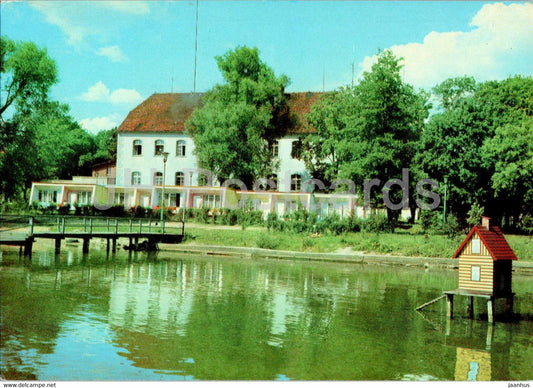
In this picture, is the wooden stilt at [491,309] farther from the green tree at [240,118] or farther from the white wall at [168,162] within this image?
the white wall at [168,162]

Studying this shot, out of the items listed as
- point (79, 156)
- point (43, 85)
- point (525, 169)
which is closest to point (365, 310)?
point (525, 169)

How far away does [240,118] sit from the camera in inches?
1516

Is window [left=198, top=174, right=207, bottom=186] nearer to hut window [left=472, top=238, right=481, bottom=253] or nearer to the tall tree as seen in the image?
the tall tree

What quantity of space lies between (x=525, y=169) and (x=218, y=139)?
18.7 m

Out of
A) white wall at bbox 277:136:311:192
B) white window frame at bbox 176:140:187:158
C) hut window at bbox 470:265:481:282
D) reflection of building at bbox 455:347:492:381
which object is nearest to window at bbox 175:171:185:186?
white window frame at bbox 176:140:187:158

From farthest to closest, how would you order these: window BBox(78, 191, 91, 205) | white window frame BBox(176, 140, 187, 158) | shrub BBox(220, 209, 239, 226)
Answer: white window frame BBox(176, 140, 187, 158) < window BBox(78, 191, 91, 205) < shrub BBox(220, 209, 239, 226)

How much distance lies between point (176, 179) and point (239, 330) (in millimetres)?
34391

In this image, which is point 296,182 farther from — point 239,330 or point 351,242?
point 239,330

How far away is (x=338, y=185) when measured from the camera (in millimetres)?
36562

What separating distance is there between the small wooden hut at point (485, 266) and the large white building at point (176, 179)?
24976mm

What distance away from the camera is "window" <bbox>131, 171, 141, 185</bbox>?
146 ft

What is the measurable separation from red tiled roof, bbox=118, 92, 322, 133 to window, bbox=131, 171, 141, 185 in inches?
138

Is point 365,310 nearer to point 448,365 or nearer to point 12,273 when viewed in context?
point 448,365

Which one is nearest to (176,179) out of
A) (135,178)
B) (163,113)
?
(135,178)
